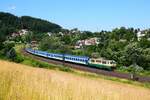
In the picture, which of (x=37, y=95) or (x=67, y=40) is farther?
(x=67, y=40)

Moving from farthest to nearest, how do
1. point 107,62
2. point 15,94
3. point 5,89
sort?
point 107,62 < point 5,89 < point 15,94

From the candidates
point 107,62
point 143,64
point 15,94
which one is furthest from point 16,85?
point 143,64

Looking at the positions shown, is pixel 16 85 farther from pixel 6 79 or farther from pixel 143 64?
pixel 143 64

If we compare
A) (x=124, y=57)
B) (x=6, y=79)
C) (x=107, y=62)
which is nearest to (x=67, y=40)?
(x=124, y=57)

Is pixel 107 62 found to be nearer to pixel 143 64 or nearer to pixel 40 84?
pixel 143 64

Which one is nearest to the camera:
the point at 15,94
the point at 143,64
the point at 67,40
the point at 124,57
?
the point at 15,94

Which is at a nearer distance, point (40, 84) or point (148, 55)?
point (40, 84)

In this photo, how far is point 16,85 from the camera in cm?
644

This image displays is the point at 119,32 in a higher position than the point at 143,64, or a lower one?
higher

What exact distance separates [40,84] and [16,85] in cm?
61

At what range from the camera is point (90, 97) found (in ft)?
19.4

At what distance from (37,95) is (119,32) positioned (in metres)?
138

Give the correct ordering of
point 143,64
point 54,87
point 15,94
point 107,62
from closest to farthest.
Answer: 1. point 15,94
2. point 54,87
3. point 107,62
4. point 143,64

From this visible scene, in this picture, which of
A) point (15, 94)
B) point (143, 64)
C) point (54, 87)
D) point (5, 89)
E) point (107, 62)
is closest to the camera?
point (15, 94)
